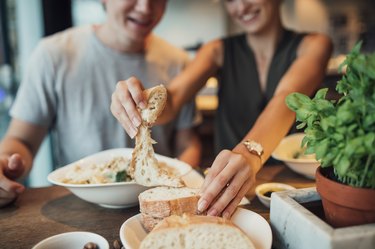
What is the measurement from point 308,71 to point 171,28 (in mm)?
3873

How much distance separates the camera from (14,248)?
1027mm

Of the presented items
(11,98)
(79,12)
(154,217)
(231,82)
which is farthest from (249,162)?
(79,12)

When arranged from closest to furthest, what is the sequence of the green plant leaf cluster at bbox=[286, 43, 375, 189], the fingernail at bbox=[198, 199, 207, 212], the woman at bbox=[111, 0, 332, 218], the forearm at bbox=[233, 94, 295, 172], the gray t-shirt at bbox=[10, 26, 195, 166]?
the green plant leaf cluster at bbox=[286, 43, 375, 189]
the fingernail at bbox=[198, 199, 207, 212]
the forearm at bbox=[233, 94, 295, 172]
the woman at bbox=[111, 0, 332, 218]
the gray t-shirt at bbox=[10, 26, 195, 166]

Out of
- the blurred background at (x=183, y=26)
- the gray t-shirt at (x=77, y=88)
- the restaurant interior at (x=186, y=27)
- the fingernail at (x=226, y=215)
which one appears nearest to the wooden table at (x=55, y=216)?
the restaurant interior at (x=186, y=27)

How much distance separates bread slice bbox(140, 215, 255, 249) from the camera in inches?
33.0

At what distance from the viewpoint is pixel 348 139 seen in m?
0.73

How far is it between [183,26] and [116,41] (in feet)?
11.1

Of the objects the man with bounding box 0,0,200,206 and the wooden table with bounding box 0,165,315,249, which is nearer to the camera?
the wooden table with bounding box 0,165,315,249

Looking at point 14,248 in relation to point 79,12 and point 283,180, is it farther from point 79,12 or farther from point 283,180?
point 79,12

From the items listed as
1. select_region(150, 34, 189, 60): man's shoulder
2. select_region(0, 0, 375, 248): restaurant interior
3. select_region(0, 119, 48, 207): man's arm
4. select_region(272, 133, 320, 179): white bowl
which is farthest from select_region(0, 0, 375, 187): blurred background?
select_region(0, 119, 48, 207): man's arm

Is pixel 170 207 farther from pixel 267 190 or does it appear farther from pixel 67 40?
pixel 67 40

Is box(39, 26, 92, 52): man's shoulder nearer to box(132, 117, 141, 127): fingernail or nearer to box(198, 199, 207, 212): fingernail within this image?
box(132, 117, 141, 127): fingernail

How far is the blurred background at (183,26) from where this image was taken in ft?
9.91

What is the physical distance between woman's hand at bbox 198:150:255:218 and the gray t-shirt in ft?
3.75
